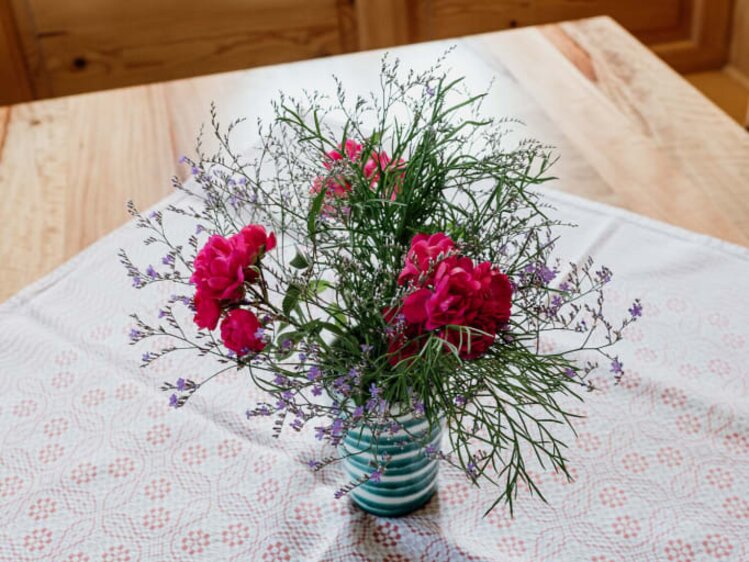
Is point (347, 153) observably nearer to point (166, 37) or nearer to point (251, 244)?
point (251, 244)

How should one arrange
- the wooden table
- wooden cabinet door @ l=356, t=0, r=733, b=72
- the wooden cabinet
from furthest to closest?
wooden cabinet door @ l=356, t=0, r=733, b=72 < the wooden cabinet < the wooden table

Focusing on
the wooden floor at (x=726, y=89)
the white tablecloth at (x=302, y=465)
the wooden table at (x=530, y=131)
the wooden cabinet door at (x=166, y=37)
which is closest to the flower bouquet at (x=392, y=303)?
the white tablecloth at (x=302, y=465)

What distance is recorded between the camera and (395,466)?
31.4 inches

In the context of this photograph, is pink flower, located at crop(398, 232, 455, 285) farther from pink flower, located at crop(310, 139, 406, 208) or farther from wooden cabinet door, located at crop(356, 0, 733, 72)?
wooden cabinet door, located at crop(356, 0, 733, 72)

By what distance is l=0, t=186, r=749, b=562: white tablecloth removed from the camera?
2.77ft

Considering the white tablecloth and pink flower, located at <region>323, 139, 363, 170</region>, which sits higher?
pink flower, located at <region>323, 139, 363, 170</region>

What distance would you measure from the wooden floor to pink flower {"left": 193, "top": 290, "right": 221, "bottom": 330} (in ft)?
7.02

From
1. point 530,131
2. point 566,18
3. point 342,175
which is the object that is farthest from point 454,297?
point 566,18

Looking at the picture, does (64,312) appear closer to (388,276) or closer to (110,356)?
(110,356)

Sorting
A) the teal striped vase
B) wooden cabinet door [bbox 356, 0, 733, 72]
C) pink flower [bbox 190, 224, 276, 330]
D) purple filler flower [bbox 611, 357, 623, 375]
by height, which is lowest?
wooden cabinet door [bbox 356, 0, 733, 72]

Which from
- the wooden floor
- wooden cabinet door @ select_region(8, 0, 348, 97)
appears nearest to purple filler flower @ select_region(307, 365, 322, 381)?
wooden cabinet door @ select_region(8, 0, 348, 97)

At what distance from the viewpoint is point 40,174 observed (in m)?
1.43

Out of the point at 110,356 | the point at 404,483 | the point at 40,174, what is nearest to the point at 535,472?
the point at 404,483

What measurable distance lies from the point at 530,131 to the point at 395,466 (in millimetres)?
779
